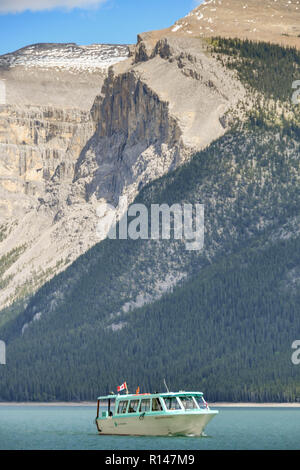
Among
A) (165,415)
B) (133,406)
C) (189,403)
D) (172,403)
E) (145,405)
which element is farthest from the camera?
(133,406)

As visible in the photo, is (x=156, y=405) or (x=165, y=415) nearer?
(x=165, y=415)

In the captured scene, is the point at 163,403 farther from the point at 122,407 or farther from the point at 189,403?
the point at 122,407

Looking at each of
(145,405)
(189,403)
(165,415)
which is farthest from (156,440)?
(189,403)

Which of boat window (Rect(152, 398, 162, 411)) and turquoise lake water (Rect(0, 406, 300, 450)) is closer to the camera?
turquoise lake water (Rect(0, 406, 300, 450))

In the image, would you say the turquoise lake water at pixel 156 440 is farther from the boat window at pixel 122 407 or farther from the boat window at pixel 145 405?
the boat window at pixel 145 405

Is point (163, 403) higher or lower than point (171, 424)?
higher

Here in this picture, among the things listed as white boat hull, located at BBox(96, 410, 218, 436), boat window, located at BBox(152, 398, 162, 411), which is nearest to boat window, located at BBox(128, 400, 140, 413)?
white boat hull, located at BBox(96, 410, 218, 436)

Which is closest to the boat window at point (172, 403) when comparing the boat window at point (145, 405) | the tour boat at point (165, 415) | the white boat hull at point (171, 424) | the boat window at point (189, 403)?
the tour boat at point (165, 415)

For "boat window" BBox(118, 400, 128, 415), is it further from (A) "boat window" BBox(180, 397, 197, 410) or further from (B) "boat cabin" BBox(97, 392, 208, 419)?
(A) "boat window" BBox(180, 397, 197, 410)

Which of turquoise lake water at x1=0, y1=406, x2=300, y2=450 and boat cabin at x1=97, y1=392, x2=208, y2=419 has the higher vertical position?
boat cabin at x1=97, y1=392, x2=208, y2=419

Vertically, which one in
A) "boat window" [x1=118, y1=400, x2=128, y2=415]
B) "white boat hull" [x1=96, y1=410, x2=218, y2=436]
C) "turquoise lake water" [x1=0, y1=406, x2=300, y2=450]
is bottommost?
"turquoise lake water" [x1=0, y1=406, x2=300, y2=450]
